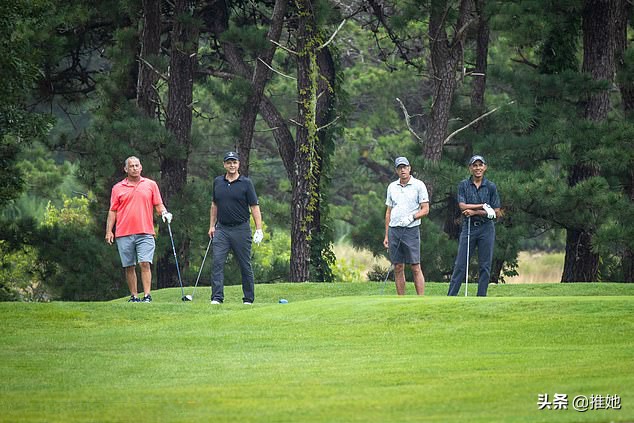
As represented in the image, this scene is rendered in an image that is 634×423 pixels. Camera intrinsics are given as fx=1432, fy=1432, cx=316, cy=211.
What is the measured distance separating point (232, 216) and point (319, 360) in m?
5.06

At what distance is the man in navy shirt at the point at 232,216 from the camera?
18547 millimetres

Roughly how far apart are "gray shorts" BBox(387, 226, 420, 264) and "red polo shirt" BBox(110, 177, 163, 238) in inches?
123

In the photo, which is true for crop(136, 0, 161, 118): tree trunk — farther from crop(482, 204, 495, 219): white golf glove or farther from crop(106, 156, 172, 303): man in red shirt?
crop(482, 204, 495, 219): white golf glove

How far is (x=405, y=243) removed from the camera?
19016 mm

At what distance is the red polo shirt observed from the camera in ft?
61.1

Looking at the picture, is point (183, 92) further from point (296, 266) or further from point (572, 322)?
→ point (572, 322)

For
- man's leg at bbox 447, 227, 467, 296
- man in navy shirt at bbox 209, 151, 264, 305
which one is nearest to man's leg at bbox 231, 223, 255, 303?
man in navy shirt at bbox 209, 151, 264, 305

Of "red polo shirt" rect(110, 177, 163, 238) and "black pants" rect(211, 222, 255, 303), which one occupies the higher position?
"red polo shirt" rect(110, 177, 163, 238)

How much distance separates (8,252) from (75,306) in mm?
12425

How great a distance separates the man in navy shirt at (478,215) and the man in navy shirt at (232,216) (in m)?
2.65

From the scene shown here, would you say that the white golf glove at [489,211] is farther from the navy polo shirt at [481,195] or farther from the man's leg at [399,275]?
the man's leg at [399,275]

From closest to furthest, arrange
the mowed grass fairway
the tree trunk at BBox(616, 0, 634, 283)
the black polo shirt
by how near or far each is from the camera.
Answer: the mowed grass fairway < the black polo shirt < the tree trunk at BBox(616, 0, 634, 283)

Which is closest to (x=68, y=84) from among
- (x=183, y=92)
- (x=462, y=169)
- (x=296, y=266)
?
(x=183, y=92)

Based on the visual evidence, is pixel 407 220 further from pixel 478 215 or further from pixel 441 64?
pixel 441 64
